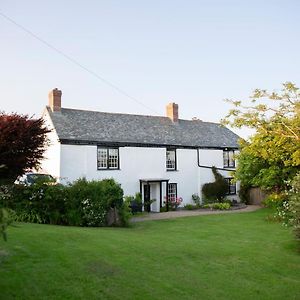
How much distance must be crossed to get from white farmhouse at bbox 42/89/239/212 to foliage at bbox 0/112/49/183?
8161 mm

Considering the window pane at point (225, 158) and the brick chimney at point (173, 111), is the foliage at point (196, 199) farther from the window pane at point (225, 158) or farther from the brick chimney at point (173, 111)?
the brick chimney at point (173, 111)

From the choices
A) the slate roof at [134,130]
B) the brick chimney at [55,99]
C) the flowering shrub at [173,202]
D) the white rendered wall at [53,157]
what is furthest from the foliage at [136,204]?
the brick chimney at [55,99]

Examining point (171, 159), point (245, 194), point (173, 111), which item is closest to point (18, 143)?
point (171, 159)

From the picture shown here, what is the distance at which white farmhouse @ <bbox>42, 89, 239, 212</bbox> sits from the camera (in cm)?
2720

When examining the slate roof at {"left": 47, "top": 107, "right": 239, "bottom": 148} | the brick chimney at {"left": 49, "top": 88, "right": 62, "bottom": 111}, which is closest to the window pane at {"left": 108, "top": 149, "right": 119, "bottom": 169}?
the slate roof at {"left": 47, "top": 107, "right": 239, "bottom": 148}

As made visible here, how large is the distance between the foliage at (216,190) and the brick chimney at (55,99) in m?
14.9

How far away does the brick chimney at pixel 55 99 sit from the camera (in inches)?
1141

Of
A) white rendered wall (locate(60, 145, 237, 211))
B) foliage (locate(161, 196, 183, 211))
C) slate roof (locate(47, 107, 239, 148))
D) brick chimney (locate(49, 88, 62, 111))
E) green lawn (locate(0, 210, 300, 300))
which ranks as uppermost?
brick chimney (locate(49, 88, 62, 111))

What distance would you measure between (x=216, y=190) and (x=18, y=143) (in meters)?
20.8

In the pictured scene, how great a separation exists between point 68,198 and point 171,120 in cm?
1909

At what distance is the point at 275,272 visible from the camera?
9.77 meters

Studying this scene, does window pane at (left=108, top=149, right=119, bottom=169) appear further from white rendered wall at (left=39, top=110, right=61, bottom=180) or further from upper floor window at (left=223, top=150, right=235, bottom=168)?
upper floor window at (left=223, top=150, right=235, bottom=168)

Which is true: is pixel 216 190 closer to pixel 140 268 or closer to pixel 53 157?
pixel 53 157

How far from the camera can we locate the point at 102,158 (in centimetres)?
2850
